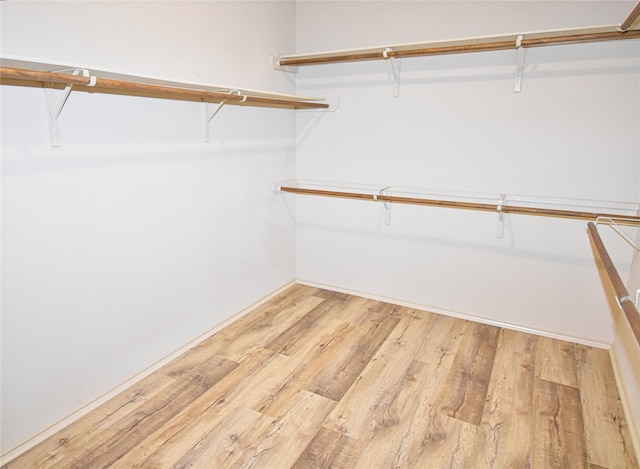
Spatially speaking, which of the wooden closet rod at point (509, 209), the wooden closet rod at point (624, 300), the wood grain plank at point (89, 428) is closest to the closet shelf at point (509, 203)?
the wooden closet rod at point (509, 209)

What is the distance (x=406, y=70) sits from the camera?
280cm

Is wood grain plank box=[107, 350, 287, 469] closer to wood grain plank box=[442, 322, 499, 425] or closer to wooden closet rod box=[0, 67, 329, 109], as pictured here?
wood grain plank box=[442, 322, 499, 425]

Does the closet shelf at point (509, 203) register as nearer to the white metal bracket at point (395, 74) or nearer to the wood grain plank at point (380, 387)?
the white metal bracket at point (395, 74)

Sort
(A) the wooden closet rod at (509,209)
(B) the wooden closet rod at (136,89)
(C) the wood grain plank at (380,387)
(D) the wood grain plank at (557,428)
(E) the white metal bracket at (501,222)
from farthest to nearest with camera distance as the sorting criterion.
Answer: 1. (E) the white metal bracket at (501,222)
2. (A) the wooden closet rod at (509,209)
3. (C) the wood grain plank at (380,387)
4. (D) the wood grain plank at (557,428)
5. (B) the wooden closet rod at (136,89)

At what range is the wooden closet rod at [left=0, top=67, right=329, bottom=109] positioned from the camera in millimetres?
1321

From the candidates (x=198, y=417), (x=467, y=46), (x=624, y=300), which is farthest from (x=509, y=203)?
(x=198, y=417)

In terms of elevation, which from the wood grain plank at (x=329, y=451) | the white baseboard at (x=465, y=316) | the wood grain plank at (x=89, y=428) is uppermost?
the white baseboard at (x=465, y=316)

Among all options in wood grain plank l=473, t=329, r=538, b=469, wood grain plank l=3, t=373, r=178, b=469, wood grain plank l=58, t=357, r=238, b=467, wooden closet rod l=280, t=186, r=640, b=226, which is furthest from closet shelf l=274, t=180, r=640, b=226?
wood grain plank l=3, t=373, r=178, b=469

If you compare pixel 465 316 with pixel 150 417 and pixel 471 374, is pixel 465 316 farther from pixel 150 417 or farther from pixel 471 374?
pixel 150 417

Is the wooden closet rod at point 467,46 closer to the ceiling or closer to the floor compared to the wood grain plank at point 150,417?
closer to the ceiling

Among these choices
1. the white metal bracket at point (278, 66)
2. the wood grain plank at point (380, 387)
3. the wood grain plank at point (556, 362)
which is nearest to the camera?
the wood grain plank at point (380, 387)

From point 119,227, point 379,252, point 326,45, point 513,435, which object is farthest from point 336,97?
point 513,435

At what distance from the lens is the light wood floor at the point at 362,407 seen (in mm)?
1718

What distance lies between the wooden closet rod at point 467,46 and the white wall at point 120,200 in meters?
0.40
